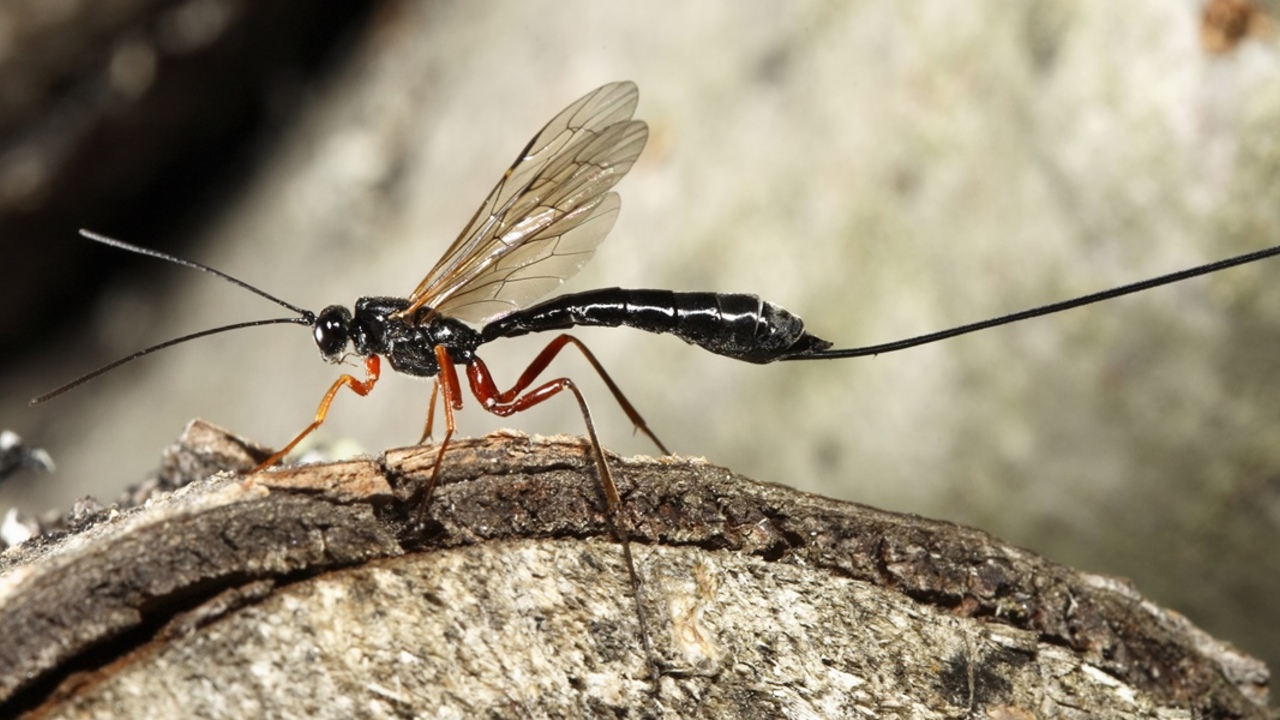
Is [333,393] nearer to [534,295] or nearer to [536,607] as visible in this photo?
[534,295]

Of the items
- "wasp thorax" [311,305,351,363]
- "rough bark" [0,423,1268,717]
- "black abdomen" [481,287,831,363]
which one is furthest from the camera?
"wasp thorax" [311,305,351,363]

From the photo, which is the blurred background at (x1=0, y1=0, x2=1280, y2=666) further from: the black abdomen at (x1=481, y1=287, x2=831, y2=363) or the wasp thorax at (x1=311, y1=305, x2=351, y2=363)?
the wasp thorax at (x1=311, y1=305, x2=351, y2=363)

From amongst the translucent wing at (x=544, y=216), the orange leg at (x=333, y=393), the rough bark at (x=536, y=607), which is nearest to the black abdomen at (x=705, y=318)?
the translucent wing at (x=544, y=216)

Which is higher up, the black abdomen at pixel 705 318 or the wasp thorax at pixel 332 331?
the black abdomen at pixel 705 318

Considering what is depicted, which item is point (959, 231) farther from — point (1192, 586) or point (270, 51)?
point (270, 51)

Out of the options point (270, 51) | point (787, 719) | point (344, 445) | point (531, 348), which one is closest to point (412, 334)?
point (344, 445)

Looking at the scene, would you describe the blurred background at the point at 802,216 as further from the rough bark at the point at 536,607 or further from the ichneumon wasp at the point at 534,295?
the rough bark at the point at 536,607

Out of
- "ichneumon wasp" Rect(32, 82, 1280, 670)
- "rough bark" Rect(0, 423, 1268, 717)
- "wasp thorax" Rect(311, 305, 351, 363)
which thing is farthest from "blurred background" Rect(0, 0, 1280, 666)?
"rough bark" Rect(0, 423, 1268, 717)
